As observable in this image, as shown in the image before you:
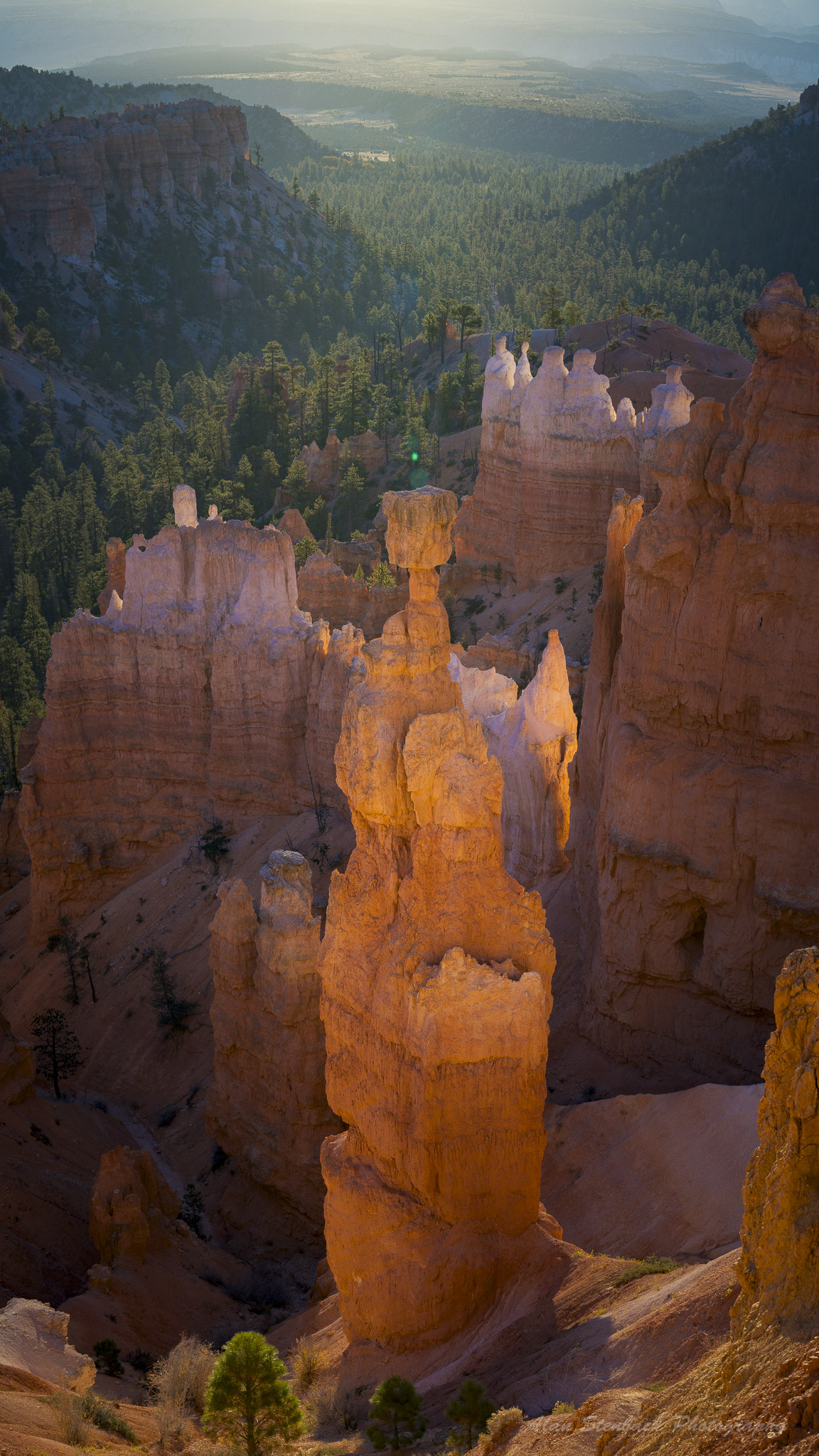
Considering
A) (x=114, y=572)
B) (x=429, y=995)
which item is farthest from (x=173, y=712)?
(x=429, y=995)

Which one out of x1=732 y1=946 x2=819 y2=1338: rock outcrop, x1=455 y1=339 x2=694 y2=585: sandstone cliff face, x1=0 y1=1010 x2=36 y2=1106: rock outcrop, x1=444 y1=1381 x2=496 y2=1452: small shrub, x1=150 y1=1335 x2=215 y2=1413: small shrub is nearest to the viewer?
x1=732 y1=946 x2=819 y2=1338: rock outcrop

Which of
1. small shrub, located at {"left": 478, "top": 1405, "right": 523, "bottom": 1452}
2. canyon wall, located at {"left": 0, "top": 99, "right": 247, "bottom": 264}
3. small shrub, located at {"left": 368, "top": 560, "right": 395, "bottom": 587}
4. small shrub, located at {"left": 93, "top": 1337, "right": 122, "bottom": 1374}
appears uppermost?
canyon wall, located at {"left": 0, "top": 99, "right": 247, "bottom": 264}

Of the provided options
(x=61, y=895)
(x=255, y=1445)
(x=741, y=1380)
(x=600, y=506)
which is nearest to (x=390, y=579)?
(x=600, y=506)

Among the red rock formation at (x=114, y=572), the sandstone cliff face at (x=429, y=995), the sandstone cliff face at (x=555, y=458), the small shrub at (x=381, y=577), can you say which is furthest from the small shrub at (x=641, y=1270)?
the small shrub at (x=381, y=577)

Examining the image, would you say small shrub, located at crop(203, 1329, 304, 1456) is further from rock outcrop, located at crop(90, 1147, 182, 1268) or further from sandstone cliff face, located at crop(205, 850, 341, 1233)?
sandstone cliff face, located at crop(205, 850, 341, 1233)

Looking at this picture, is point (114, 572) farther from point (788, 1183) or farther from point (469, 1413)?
point (788, 1183)

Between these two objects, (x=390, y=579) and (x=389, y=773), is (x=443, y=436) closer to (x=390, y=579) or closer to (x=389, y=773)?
(x=390, y=579)

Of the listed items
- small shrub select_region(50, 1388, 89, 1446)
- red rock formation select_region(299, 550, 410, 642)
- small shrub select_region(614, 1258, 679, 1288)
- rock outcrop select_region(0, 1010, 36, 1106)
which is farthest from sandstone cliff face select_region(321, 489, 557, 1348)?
red rock formation select_region(299, 550, 410, 642)
